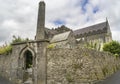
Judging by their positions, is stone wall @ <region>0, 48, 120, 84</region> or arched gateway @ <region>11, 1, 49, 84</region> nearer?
stone wall @ <region>0, 48, 120, 84</region>

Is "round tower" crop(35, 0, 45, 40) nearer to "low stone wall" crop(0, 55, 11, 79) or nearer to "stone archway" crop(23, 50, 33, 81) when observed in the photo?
"stone archway" crop(23, 50, 33, 81)

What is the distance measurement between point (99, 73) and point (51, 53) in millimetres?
5023

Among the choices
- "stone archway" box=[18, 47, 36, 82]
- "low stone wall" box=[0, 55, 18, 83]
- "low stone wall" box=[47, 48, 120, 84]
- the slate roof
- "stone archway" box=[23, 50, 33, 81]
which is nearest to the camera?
"low stone wall" box=[47, 48, 120, 84]

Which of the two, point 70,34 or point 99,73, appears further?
point 70,34

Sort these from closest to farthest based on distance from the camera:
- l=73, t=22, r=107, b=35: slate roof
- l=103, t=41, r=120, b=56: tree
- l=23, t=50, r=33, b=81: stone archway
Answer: l=23, t=50, r=33, b=81: stone archway < l=103, t=41, r=120, b=56: tree < l=73, t=22, r=107, b=35: slate roof

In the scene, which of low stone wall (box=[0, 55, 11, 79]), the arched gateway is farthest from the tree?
low stone wall (box=[0, 55, 11, 79])

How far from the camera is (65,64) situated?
42.7 ft

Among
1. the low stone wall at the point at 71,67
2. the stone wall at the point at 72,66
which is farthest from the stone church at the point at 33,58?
the low stone wall at the point at 71,67

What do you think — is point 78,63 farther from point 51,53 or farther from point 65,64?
point 51,53

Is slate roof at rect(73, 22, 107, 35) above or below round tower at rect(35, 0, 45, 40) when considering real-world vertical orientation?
above

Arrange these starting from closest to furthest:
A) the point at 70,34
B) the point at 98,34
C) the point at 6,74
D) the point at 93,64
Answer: the point at 93,64 < the point at 6,74 < the point at 70,34 < the point at 98,34

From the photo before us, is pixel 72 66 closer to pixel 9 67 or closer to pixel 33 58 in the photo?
pixel 33 58

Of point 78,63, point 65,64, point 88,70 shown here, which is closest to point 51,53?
point 65,64

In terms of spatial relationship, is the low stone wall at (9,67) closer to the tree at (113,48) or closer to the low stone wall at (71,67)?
the low stone wall at (71,67)
